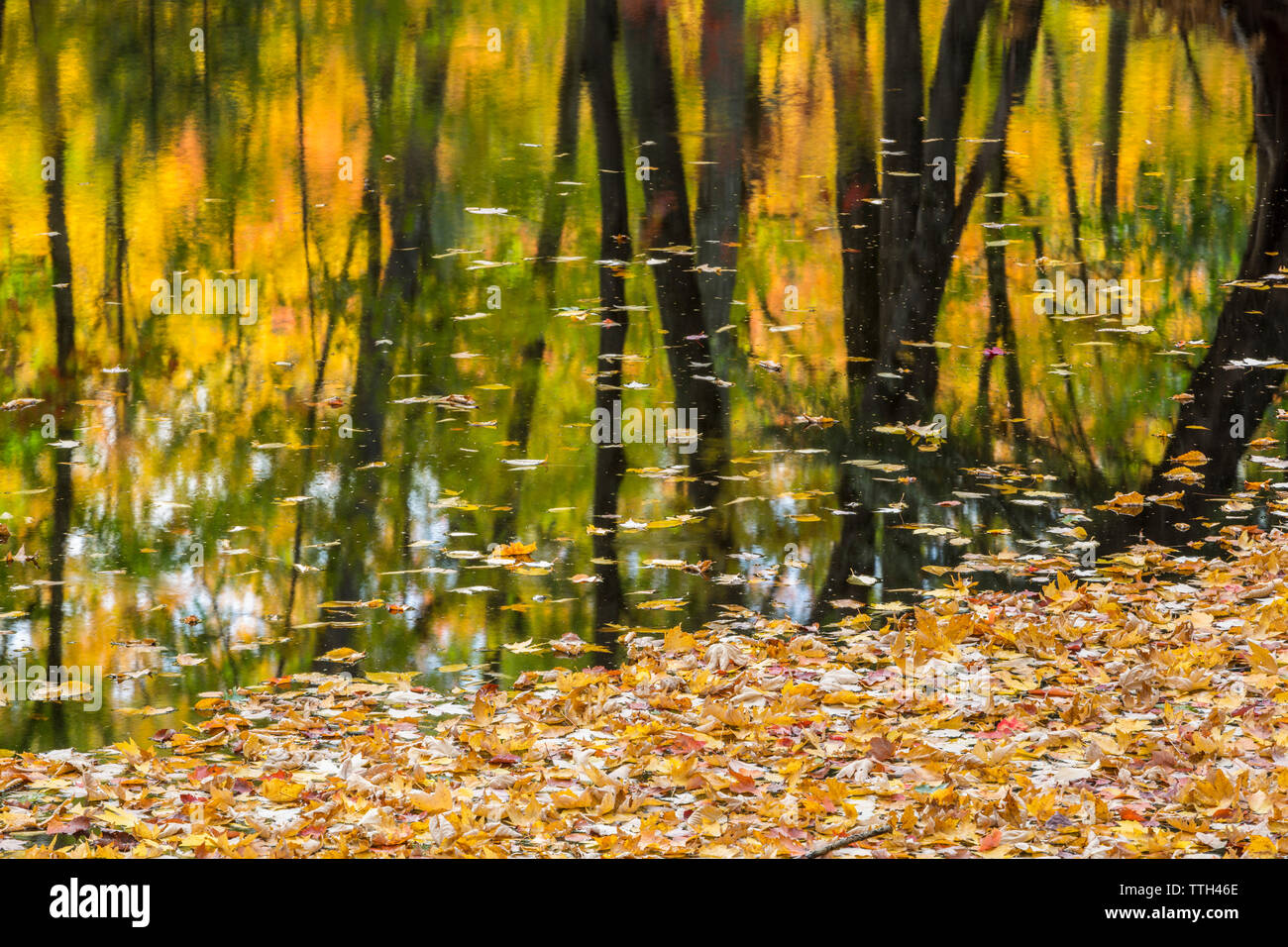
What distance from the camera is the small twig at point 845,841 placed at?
204 inches

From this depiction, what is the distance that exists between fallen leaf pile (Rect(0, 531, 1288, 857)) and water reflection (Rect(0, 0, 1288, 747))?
49 cm

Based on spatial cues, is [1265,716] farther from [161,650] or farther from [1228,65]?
[1228,65]

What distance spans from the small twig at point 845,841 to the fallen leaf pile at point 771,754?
2cm

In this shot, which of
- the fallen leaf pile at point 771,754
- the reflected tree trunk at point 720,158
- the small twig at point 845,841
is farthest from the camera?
the reflected tree trunk at point 720,158

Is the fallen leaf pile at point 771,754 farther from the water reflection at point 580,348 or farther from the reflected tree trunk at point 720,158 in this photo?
the reflected tree trunk at point 720,158

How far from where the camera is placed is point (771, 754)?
6.02 m

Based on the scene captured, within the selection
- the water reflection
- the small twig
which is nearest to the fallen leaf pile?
the small twig

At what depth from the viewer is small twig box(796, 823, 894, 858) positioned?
5180 mm

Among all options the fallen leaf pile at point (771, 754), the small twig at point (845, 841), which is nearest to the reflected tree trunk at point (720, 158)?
the fallen leaf pile at point (771, 754)

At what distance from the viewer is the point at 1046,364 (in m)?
11.0

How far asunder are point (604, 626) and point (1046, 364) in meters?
4.90

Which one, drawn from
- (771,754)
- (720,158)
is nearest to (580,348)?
(771,754)

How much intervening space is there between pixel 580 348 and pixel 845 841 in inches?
262

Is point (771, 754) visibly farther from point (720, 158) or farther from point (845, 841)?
point (720, 158)
